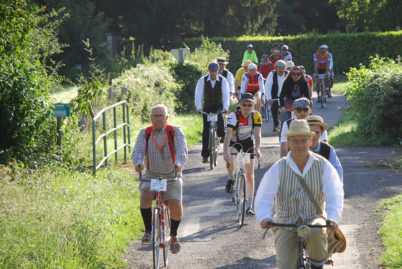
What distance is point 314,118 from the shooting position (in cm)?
700

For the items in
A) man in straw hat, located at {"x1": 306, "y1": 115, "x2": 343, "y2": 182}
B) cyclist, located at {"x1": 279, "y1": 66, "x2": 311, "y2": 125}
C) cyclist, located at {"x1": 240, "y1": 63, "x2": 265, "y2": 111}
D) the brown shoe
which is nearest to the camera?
man in straw hat, located at {"x1": 306, "y1": 115, "x2": 343, "y2": 182}

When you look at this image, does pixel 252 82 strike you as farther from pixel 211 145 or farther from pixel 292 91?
pixel 292 91

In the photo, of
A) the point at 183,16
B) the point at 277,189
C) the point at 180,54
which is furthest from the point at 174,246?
the point at 183,16

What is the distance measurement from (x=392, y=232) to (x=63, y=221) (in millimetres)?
3967

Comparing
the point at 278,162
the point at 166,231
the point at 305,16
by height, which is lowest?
the point at 166,231

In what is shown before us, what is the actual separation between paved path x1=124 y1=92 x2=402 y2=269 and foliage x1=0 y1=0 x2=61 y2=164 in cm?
275

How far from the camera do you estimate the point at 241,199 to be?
32.6 feet

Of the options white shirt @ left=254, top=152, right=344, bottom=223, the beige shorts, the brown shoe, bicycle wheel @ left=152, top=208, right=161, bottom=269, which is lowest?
the brown shoe

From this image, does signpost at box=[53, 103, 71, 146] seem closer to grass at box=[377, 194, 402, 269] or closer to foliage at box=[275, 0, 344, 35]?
grass at box=[377, 194, 402, 269]

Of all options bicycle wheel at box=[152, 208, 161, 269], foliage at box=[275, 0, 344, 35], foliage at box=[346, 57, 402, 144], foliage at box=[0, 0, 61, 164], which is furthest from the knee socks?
foliage at box=[275, 0, 344, 35]

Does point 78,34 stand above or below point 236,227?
above

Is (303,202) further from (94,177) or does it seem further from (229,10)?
(229,10)

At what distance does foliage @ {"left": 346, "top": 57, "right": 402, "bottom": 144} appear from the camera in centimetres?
1636

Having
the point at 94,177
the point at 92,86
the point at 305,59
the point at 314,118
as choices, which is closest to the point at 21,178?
the point at 94,177
